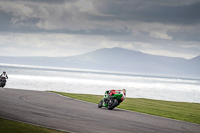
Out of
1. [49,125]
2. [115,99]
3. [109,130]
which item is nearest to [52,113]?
[49,125]

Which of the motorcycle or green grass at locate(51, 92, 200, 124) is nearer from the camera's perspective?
green grass at locate(51, 92, 200, 124)

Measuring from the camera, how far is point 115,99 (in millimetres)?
19141

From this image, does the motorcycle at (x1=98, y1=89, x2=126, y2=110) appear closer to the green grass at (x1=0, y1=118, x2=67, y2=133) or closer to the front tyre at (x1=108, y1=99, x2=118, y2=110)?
the front tyre at (x1=108, y1=99, x2=118, y2=110)

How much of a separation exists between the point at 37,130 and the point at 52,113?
4.16 meters

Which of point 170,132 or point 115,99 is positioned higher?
point 115,99

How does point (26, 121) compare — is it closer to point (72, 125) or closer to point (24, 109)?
point (72, 125)

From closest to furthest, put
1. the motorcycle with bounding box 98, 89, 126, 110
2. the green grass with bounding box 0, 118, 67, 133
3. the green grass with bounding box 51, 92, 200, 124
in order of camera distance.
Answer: the green grass with bounding box 0, 118, 67, 133, the green grass with bounding box 51, 92, 200, 124, the motorcycle with bounding box 98, 89, 126, 110

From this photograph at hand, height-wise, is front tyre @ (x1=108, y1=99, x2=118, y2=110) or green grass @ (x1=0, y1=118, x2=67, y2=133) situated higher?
front tyre @ (x1=108, y1=99, x2=118, y2=110)

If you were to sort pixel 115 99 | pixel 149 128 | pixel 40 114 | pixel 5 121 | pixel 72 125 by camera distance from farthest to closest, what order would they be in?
pixel 115 99
pixel 40 114
pixel 149 128
pixel 72 125
pixel 5 121

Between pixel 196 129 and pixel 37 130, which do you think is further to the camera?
pixel 196 129

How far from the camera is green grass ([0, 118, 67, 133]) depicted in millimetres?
10359

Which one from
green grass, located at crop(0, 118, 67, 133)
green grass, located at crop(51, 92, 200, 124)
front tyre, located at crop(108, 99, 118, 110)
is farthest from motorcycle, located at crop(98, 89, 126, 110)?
green grass, located at crop(0, 118, 67, 133)

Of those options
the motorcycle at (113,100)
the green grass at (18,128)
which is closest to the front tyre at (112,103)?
the motorcycle at (113,100)

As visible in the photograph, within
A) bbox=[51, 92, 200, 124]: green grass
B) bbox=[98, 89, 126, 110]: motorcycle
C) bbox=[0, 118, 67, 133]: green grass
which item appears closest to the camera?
bbox=[0, 118, 67, 133]: green grass
